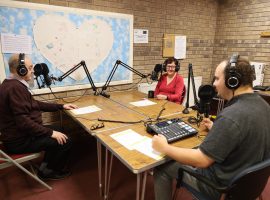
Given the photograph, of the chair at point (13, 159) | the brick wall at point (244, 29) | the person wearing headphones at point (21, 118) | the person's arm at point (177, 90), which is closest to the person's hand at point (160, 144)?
the person wearing headphones at point (21, 118)

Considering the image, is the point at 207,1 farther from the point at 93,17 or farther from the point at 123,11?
the point at 93,17

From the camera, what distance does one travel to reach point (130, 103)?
2.44 metres

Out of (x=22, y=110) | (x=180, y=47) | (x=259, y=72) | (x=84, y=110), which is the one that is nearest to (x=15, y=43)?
(x=22, y=110)

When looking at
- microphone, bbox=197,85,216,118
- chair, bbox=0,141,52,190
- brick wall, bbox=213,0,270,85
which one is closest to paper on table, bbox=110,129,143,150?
microphone, bbox=197,85,216,118

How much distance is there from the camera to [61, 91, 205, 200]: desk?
3.95ft

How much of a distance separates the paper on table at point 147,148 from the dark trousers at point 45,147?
3.24 feet

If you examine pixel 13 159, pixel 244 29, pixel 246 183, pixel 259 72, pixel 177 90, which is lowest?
pixel 13 159

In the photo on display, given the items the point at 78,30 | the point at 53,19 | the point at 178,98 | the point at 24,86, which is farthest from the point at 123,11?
the point at 24,86

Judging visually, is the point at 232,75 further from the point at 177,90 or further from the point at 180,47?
the point at 180,47

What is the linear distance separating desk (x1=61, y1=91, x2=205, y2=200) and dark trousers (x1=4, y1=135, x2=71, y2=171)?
1.08ft

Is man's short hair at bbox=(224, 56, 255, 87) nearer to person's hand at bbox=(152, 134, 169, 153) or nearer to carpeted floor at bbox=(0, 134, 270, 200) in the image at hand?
person's hand at bbox=(152, 134, 169, 153)

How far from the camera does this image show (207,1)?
3961mm

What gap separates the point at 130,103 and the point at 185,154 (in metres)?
1.39

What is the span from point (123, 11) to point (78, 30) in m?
0.75
